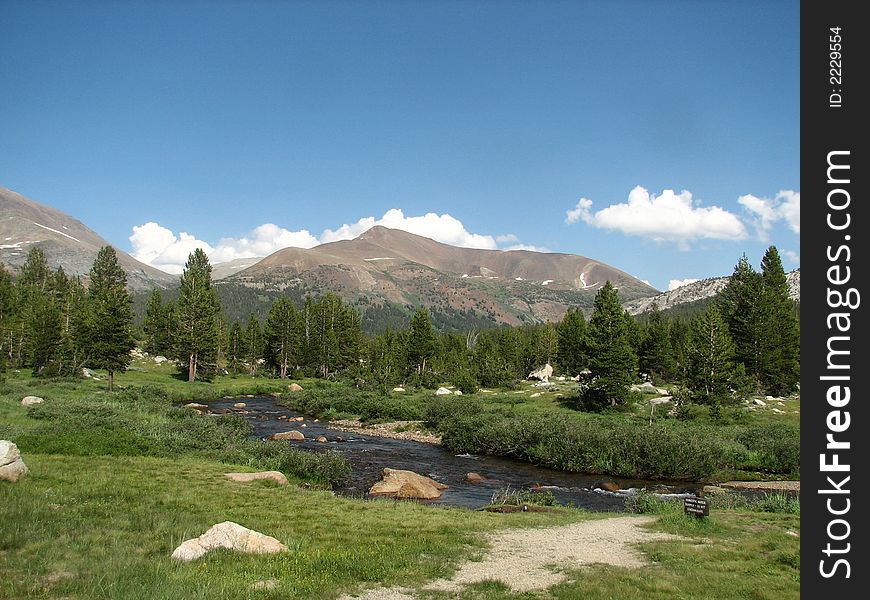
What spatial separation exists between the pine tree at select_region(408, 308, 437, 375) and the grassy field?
6626cm

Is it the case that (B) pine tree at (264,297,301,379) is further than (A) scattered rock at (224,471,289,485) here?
Yes

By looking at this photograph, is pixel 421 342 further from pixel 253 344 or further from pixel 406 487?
pixel 406 487

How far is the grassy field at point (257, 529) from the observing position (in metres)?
9.94

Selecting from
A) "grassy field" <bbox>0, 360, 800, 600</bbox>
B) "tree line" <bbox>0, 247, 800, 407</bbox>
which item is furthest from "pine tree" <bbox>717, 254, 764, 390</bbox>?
"grassy field" <bbox>0, 360, 800, 600</bbox>

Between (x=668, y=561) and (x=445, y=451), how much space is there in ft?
87.4

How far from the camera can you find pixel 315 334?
108 m

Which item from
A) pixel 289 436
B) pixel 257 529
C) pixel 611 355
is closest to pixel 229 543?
pixel 257 529

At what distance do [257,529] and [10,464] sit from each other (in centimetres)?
843

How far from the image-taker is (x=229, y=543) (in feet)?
38.9

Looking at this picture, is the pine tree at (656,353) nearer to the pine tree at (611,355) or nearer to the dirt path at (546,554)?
the pine tree at (611,355)

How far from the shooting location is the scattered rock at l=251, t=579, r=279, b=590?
969cm

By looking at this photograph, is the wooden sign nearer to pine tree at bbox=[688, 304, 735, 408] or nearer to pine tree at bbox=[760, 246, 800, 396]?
pine tree at bbox=[688, 304, 735, 408]
